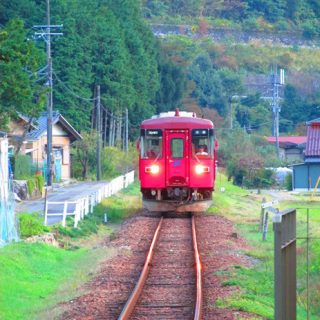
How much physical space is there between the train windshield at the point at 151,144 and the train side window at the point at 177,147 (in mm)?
357

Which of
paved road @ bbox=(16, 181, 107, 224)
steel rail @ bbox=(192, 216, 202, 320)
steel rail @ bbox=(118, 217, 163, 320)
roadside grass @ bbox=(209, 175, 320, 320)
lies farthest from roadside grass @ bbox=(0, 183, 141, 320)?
roadside grass @ bbox=(209, 175, 320, 320)

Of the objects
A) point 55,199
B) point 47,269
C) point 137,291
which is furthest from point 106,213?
point 137,291

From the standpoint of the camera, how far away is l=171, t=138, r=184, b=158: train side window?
30094mm

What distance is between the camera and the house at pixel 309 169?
190 ft

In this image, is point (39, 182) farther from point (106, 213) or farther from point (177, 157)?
point (177, 157)

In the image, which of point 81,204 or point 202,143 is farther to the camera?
point 202,143

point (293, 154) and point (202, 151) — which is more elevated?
point (202, 151)

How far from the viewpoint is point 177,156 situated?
98.8 ft

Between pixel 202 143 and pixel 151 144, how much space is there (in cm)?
141

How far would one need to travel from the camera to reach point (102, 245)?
2439 centimetres

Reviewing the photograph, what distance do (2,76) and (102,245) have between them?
45.4ft

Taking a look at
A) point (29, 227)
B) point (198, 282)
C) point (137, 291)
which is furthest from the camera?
point (29, 227)

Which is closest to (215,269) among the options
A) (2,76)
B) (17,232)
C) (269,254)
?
(269,254)

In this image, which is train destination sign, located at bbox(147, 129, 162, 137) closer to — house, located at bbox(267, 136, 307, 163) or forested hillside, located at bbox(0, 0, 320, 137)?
forested hillside, located at bbox(0, 0, 320, 137)
